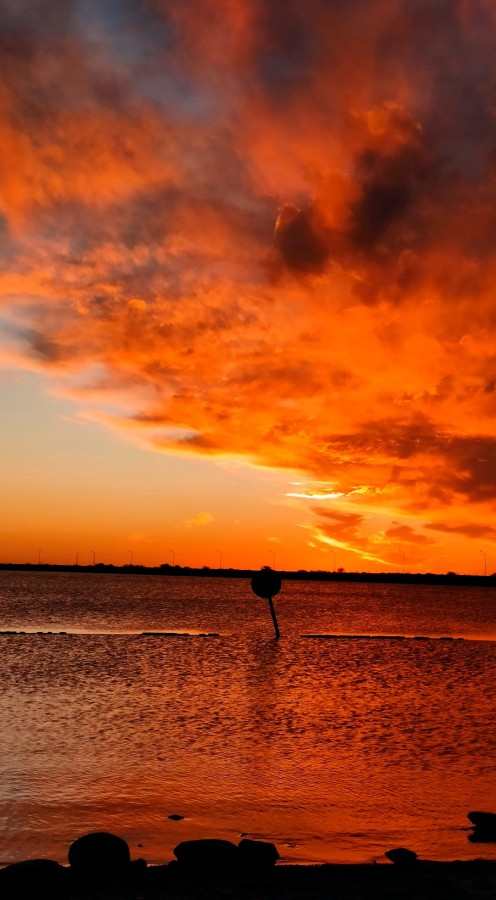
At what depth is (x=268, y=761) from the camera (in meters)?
23.3

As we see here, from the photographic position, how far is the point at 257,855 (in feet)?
46.0

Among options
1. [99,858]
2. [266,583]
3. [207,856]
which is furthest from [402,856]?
[266,583]

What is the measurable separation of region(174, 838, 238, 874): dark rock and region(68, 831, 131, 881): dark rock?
966mm

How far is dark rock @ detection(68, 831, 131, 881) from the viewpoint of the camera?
43.7ft

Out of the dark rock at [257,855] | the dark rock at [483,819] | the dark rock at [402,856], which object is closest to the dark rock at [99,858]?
the dark rock at [257,855]

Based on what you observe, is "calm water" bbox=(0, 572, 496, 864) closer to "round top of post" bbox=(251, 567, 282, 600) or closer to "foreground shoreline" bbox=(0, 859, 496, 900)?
"foreground shoreline" bbox=(0, 859, 496, 900)

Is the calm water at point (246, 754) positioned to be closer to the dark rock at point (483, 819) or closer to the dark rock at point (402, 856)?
the dark rock at point (483, 819)

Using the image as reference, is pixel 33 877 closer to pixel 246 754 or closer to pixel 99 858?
pixel 99 858

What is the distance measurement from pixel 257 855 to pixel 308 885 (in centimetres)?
127

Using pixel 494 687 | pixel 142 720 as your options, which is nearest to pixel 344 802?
pixel 142 720

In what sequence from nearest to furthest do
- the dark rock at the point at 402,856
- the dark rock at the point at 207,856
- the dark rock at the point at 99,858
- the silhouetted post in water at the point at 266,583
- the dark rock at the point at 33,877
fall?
1. the dark rock at the point at 33,877
2. the dark rock at the point at 99,858
3. the dark rock at the point at 207,856
4. the dark rock at the point at 402,856
5. the silhouetted post in water at the point at 266,583

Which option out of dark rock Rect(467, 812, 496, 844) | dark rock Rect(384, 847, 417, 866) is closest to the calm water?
dark rock Rect(467, 812, 496, 844)

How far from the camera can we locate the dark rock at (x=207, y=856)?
1374 cm

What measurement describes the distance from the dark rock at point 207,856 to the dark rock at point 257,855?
0.14 metres
